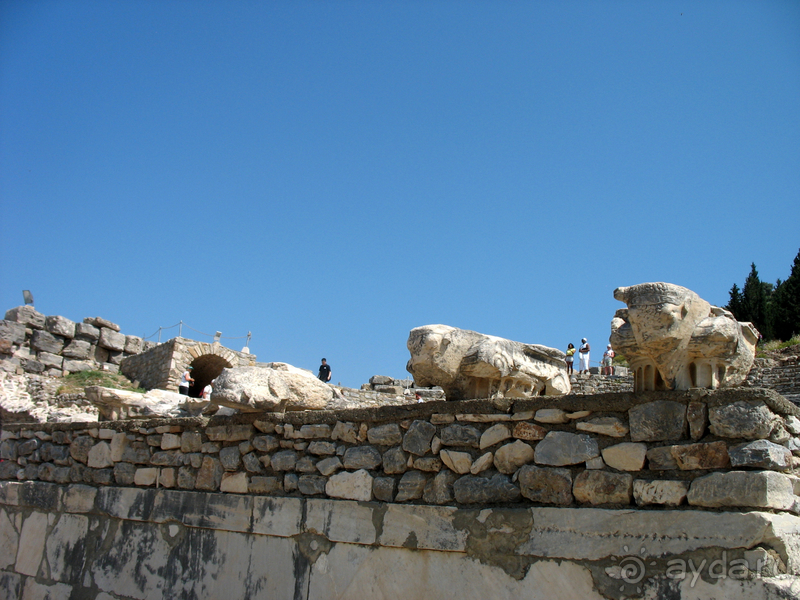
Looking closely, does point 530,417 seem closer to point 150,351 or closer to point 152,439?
Answer: point 152,439

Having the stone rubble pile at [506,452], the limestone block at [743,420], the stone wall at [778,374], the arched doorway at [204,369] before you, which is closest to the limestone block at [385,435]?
the stone rubble pile at [506,452]

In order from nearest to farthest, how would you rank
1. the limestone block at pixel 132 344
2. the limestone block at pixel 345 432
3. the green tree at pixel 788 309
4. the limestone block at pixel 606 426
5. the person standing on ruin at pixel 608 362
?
the limestone block at pixel 606 426 → the limestone block at pixel 345 432 → the limestone block at pixel 132 344 → the person standing on ruin at pixel 608 362 → the green tree at pixel 788 309

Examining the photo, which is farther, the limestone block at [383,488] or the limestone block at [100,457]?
the limestone block at [100,457]

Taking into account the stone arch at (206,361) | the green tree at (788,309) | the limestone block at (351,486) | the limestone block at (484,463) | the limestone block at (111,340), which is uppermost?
the green tree at (788,309)

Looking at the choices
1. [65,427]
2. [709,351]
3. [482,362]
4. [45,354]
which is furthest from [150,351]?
[709,351]

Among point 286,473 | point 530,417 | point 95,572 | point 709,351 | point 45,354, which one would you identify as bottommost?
point 95,572

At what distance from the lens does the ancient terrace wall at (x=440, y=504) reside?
291cm

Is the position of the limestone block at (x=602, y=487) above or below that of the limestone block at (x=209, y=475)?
above

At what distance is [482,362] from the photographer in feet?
13.6

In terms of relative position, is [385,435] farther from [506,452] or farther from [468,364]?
[506,452]

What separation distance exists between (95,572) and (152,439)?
4.17 feet

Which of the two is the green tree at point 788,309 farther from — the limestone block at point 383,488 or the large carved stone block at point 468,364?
the limestone block at point 383,488

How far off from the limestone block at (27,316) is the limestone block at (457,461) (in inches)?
668

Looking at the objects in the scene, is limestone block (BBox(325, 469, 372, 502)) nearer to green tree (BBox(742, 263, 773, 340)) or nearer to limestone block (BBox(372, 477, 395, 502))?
limestone block (BBox(372, 477, 395, 502))
